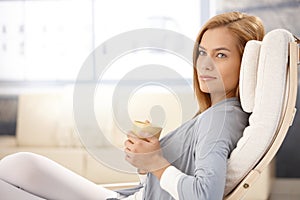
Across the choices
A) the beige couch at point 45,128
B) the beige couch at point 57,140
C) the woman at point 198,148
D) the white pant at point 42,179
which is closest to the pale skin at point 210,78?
the woman at point 198,148

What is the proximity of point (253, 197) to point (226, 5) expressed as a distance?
1.67 meters

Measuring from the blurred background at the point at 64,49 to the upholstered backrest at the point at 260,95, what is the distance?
265 centimetres

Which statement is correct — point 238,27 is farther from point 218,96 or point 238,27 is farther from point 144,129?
point 144,129

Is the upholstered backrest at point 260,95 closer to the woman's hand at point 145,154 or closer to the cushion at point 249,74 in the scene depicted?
the cushion at point 249,74

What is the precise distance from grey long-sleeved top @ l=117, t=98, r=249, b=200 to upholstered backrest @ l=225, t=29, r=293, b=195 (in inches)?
1.8

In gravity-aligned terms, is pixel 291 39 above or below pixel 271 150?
above

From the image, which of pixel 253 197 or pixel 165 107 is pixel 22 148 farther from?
pixel 165 107

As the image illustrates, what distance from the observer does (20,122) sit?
15.3 ft

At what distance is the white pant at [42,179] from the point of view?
173cm

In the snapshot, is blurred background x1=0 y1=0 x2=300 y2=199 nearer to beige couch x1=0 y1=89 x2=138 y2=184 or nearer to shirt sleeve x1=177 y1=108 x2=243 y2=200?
beige couch x1=0 y1=89 x2=138 y2=184

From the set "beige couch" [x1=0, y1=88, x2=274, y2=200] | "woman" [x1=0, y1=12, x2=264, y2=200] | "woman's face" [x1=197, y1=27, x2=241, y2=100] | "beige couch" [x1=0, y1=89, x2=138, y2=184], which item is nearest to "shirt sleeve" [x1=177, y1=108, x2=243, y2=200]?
"woman" [x1=0, y1=12, x2=264, y2=200]

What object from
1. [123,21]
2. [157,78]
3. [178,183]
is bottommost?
[123,21]

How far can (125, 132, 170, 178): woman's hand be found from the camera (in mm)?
1434

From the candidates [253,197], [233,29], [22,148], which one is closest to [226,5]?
[253,197]
